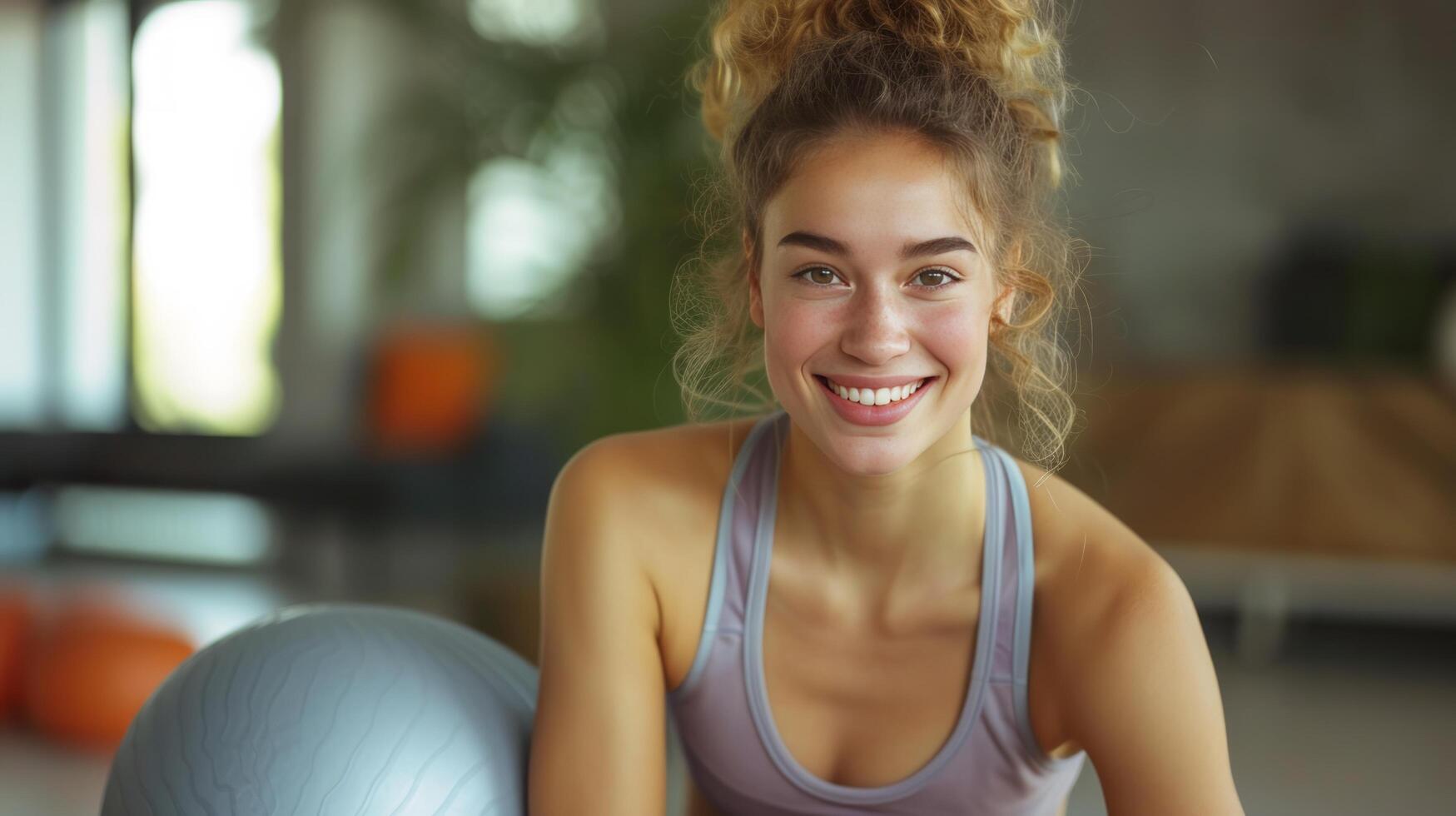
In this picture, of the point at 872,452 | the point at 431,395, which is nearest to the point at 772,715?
the point at 872,452

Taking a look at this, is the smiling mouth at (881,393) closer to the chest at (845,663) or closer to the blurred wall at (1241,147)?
the chest at (845,663)

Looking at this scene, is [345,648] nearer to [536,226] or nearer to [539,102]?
[539,102]

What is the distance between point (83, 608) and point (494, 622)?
0.78m

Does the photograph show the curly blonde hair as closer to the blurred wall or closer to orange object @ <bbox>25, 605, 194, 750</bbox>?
orange object @ <bbox>25, 605, 194, 750</bbox>

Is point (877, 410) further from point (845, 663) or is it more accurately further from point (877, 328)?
point (845, 663)

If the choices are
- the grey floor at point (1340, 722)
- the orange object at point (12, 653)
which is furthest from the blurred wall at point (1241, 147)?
the orange object at point (12, 653)

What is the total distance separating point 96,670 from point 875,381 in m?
2.00

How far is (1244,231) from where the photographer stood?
508 cm

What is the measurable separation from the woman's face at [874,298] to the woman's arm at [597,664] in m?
0.22

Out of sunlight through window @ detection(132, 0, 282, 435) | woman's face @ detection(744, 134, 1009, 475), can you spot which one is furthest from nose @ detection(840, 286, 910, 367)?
sunlight through window @ detection(132, 0, 282, 435)

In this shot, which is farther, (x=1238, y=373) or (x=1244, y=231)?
(x=1244, y=231)

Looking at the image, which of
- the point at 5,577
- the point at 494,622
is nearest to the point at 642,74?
the point at 494,622

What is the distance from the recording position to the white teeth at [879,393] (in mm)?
997

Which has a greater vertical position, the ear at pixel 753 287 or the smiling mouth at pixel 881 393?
the ear at pixel 753 287
